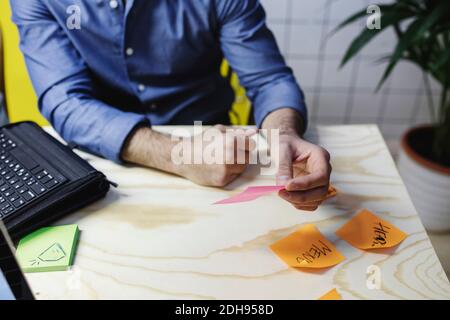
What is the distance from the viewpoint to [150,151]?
0.77 metres

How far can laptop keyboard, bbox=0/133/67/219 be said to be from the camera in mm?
634

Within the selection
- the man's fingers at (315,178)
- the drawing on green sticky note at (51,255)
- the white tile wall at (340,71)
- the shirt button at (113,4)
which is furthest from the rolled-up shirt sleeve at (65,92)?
the white tile wall at (340,71)

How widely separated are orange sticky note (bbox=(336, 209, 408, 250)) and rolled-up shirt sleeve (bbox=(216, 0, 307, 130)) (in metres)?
0.30

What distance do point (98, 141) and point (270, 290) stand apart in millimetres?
418

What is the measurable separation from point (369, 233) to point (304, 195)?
0.35 ft

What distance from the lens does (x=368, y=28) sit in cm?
121

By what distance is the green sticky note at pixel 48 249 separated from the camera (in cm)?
57

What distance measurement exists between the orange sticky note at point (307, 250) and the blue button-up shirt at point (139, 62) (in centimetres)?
32

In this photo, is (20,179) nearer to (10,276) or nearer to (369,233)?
(10,276)

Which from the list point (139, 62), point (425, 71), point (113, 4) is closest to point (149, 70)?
point (139, 62)

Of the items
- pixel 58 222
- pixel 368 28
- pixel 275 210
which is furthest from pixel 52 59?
pixel 368 28

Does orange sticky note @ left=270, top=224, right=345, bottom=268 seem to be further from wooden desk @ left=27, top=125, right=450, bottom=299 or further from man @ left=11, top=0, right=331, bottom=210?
man @ left=11, top=0, right=331, bottom=210

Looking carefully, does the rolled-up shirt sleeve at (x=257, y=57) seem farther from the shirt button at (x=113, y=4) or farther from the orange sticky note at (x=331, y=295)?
the orange sticky note at (x=331, y=295)
